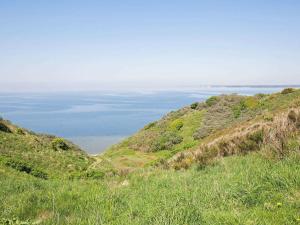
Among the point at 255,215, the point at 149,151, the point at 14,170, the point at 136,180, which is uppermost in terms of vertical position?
the point at 255,215

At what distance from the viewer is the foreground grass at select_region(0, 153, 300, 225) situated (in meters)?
5.02

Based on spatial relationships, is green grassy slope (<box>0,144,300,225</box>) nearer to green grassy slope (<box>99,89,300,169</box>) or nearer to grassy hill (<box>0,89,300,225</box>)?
grassy hill (<box>0,89,300,225</box>)

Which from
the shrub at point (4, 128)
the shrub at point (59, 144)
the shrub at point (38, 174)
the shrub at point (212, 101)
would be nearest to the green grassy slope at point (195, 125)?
the shrub at point (212, 101)

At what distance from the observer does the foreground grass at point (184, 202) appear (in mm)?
5020

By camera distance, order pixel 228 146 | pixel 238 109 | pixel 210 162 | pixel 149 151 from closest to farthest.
A: pixel 210 162 → pixel 228 146 → pixel 149 151 → pixel 238 109

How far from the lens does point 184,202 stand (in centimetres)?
592

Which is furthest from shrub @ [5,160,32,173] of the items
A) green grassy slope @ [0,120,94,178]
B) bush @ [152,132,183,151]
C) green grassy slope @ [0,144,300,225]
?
bush @ [152,132,183,151]

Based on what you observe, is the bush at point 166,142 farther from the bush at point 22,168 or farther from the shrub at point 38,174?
the bush at point 22,168

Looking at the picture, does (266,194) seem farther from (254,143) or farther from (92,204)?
(254,143)

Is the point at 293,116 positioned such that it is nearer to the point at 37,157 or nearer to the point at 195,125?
the point at 37,157

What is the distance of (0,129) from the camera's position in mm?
31875

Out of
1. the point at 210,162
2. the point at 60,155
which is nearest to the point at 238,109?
the point at 60,155

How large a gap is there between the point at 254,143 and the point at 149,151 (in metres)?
30.2

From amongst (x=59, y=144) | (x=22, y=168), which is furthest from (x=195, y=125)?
(x=22, y=168)
